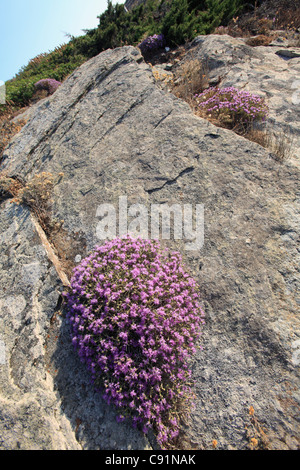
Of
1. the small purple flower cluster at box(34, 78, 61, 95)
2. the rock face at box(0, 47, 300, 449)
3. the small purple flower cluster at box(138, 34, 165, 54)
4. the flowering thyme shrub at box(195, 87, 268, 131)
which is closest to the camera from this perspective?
the rock face at box(0, 47, 300, 449)

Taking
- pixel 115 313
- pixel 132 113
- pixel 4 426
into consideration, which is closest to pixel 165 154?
pixel 132 113

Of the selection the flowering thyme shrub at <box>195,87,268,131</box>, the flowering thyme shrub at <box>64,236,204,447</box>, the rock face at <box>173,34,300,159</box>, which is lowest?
the flowering thyme shrub at <box>64,236,204,447</box>

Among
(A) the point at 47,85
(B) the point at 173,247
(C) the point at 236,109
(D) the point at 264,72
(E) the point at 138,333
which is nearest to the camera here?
(E) the point at 138,333

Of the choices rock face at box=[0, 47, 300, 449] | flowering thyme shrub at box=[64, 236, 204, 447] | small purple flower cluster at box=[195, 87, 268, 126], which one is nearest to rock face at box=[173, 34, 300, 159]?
small purple flower cluster at box=[195, 87, 268, 126]

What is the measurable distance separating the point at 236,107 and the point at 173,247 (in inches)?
188

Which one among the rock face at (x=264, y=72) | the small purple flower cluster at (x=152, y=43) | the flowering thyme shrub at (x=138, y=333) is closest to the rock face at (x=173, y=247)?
the flowering thyme shrub at (x=138, y=333)

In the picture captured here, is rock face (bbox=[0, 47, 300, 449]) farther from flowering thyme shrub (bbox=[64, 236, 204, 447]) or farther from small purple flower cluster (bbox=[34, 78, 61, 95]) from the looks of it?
small purple flower cluster (bbox=[34, 78, 61, 95])

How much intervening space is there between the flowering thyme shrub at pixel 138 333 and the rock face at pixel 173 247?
0.26m

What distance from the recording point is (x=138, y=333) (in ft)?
12.6

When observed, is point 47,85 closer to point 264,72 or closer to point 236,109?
point 264,72

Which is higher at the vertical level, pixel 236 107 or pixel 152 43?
pixel 152 43

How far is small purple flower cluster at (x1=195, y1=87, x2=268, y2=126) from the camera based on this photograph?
710cm

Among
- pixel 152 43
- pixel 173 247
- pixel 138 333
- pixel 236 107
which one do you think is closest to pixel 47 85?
pixel 152 43

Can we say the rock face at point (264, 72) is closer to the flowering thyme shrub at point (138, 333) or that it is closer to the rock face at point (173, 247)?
the rock face at point (173, 247)
